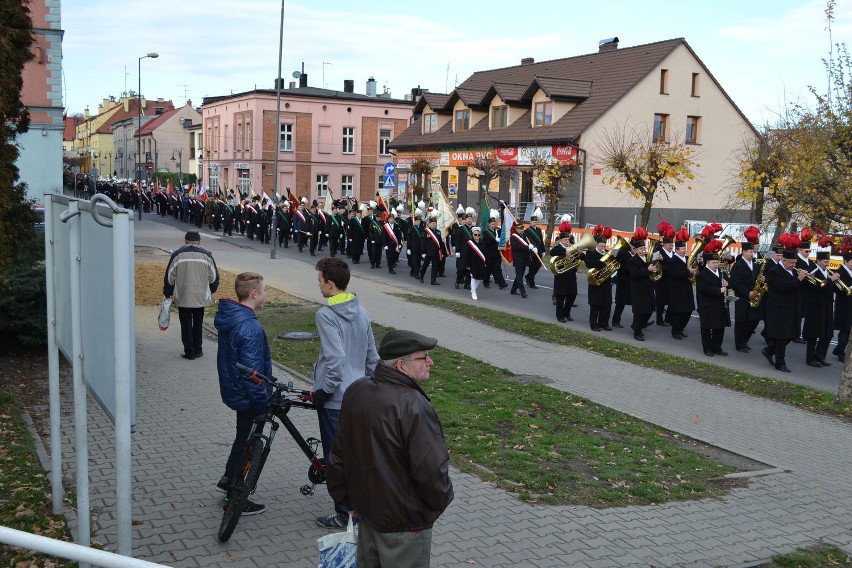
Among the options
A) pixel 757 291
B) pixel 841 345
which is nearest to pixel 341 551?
pixel 757 291

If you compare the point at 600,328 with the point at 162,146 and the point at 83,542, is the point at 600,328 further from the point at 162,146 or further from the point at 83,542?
the point at 162,146

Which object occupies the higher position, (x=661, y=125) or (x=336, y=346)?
(x=661, y=125)

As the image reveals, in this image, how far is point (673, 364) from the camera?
13.0 meters

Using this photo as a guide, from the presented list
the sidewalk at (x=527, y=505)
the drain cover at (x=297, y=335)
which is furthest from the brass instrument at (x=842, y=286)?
the drain cover at (x=297, y=335)

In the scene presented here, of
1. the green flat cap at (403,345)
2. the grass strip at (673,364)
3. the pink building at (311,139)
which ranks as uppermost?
the pink building at (311,139)

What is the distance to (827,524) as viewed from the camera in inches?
263

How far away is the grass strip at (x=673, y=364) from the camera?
11.0 m

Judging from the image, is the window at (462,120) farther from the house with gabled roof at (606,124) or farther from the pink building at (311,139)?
the pink building at (311,139)

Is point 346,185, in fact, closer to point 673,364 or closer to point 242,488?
point 673,364

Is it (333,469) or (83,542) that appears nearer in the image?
(333,469)

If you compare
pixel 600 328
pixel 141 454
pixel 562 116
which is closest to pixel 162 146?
pixel 562 116

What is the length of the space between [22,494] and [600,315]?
1178 cm

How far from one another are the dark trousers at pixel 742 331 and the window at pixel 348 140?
53139 mm

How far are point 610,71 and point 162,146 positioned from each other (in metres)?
62.1
